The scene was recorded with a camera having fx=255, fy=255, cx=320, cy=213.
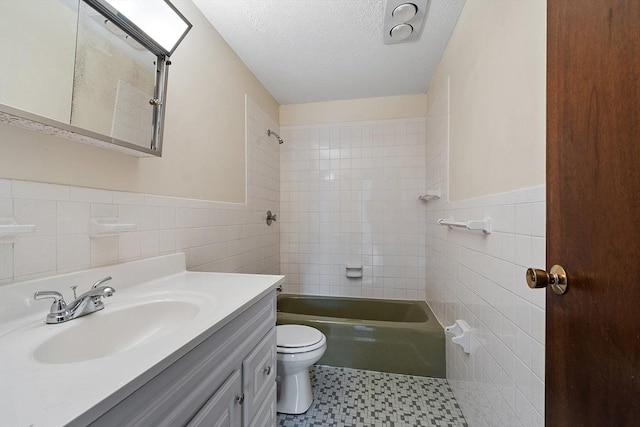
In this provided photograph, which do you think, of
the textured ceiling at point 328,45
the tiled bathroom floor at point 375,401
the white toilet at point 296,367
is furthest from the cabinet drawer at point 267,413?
the textured ceiling at point 328,45

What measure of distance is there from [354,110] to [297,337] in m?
2.19

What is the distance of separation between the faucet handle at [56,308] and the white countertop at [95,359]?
0.03 meters

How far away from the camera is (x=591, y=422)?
0.48m

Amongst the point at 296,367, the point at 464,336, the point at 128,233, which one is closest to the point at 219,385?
the point at 128,233

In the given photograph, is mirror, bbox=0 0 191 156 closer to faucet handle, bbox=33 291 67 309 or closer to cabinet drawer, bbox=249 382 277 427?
faucet handle, bbox=33 291 67 309

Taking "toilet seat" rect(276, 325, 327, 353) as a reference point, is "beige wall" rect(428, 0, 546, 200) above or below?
above

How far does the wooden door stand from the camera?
40cm

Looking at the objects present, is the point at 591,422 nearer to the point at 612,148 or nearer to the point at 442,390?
the point at 612,148

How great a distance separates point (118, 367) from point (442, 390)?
1946mm

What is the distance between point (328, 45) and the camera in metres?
1.80

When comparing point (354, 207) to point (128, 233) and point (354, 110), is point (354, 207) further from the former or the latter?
point (128, 233)

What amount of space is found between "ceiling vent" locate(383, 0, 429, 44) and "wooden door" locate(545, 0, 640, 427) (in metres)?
1.06

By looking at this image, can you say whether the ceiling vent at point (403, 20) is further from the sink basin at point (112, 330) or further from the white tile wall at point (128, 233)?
the sink basin at point (112, 330)

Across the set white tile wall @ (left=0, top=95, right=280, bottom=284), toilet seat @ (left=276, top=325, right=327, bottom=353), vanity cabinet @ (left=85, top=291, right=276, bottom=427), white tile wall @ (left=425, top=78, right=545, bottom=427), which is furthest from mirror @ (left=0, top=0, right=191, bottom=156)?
white tile wall @ (left=425, top=78, right=545, bottom=427)
